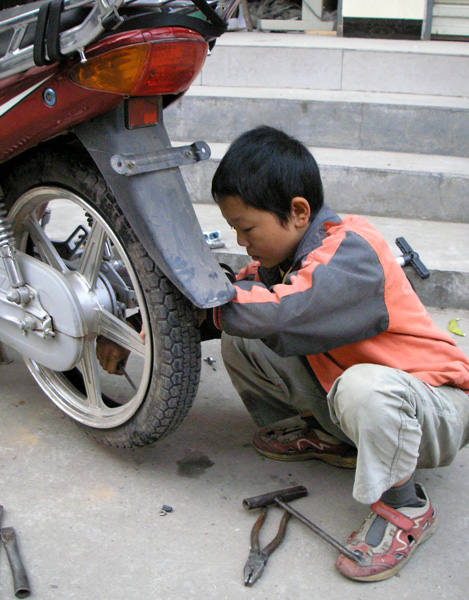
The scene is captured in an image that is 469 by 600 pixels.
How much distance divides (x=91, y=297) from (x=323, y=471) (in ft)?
2.66

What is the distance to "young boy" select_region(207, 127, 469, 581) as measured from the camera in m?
1.62

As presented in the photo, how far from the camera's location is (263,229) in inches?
70.8

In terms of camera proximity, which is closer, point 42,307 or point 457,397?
point 457,397

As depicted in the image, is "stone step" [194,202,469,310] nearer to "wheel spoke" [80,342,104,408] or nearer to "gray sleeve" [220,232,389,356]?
"wheel spoke" [80,342,104,408]

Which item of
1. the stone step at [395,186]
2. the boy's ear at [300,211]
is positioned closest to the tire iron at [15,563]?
the boy's ear at [300,211]

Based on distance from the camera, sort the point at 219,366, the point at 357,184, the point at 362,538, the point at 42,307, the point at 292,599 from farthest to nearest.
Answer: the point at 357,184 → the point at 219,366 → the point at 42,307 → the point at 362,538 → the point at 292,599

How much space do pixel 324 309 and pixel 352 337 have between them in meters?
0.12

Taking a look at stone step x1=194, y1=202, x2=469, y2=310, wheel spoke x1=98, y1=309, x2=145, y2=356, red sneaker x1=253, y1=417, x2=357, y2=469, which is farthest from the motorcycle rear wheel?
stone step x1=194, y1=202, x2=469, y2=310

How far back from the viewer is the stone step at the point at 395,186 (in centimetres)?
368

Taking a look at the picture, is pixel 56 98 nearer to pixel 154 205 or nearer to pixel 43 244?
pixel 154 205

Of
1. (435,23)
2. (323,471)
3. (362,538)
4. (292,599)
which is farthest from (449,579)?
(435,23)

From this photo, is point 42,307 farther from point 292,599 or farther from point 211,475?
point 292,599

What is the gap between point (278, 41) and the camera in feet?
17.5

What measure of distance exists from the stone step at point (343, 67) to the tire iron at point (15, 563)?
3761 millimetres
